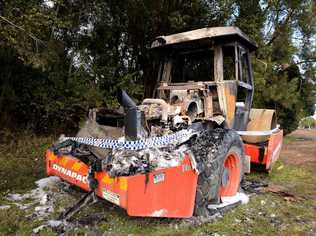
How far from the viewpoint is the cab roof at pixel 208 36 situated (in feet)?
13.0

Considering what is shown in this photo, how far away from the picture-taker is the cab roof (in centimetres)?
397

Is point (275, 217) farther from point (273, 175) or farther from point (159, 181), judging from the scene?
point (273, 175)

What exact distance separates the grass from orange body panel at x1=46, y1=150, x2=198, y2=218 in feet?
0.98

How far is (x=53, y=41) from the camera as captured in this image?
5906 millimetres

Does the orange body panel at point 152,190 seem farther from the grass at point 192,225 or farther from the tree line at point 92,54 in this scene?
the tree line at point 92,54

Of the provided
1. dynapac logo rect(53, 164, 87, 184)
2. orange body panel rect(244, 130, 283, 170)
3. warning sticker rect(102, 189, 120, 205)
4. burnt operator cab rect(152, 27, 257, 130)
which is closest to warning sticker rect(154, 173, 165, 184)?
warning sticker rect(102, 189, 120, 205)

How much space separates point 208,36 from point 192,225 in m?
2.39

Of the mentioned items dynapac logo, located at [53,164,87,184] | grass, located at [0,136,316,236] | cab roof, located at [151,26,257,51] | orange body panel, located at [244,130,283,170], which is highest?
cab roof, located at [151,26,257,51]

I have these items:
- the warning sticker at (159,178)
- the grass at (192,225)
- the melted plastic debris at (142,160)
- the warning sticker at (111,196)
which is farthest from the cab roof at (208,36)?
the warning sticker at (111,196)

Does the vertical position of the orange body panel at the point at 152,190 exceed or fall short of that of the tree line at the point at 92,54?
it falls short

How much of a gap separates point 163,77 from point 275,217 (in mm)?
2573

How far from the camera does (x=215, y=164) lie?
11.1 feet

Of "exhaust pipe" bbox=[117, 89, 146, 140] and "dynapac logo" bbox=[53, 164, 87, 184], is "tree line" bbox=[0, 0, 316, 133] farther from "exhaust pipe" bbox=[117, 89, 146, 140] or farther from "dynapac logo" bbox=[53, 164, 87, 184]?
"exhaust pipe" bbox=[117, 89, 146, 140]

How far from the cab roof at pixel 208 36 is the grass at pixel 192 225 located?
88.0 inches
